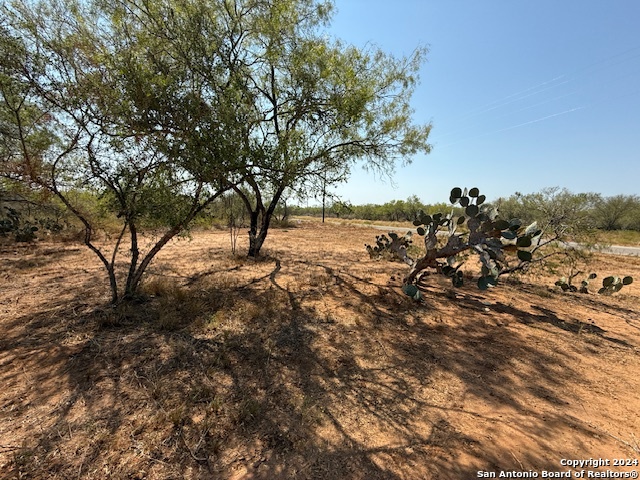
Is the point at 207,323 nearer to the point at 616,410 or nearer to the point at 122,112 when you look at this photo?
the point at 122,112

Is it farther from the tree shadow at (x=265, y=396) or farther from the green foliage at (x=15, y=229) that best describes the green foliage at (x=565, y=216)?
the green foliage at (x=15, y=229)

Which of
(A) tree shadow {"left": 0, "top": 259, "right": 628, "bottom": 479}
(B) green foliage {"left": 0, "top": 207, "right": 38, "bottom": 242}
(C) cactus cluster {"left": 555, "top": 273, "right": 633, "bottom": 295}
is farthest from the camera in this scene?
(B) green foliage {"left": 0, "top": 207, "right": 38, "bottom": 242}

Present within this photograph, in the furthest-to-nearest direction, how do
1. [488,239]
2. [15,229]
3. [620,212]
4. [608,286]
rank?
[620,212]
[15,229]
[608,286]
[488,239]

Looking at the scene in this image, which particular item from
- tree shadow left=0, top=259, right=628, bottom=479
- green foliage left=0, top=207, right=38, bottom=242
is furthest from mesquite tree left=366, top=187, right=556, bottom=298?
green foliage left=0, top=207, right=38, bottom=242

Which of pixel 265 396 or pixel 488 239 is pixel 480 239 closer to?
pixel 488 239

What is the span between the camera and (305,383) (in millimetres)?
3248

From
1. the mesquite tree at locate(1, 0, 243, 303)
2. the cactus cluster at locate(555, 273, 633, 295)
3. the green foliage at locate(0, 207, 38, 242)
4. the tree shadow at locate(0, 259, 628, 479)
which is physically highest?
the mesquite tree at locate(1, 0, 243, 303)

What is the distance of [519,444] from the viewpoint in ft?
8.10

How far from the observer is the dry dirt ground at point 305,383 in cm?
232

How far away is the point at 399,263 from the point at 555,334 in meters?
4.65

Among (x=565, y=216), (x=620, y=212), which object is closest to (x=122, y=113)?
(x=565, y=216)

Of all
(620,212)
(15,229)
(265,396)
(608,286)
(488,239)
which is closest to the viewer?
(265,396)

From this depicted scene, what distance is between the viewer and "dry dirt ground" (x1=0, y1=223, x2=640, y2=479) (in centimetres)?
232

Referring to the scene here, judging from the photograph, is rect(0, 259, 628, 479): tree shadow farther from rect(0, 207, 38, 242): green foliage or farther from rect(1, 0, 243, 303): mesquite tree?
rect(0, 207, 38, 242): green foliage
